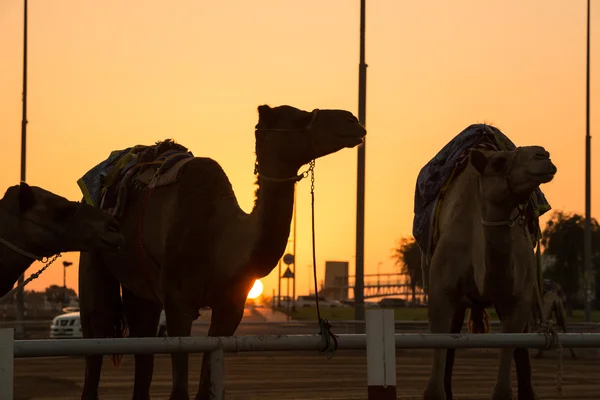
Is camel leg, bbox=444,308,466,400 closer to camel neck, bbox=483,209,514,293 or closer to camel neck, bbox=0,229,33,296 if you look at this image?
camel neck, bbox=483,209,514,293

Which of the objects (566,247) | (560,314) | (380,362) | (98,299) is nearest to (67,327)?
(560,314)

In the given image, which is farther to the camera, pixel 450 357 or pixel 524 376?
pixel 450 357

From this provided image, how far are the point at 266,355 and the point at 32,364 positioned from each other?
5.55 meters

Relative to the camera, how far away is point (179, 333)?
11062 millimetres

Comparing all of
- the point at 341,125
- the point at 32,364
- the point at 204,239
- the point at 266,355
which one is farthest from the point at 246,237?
the point at 266,355

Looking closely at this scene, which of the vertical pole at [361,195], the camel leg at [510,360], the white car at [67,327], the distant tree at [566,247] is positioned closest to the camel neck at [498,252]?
the camel leg at [510,360]

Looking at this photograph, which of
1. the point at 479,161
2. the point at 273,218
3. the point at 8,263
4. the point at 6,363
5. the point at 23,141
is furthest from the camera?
the point at 23,141

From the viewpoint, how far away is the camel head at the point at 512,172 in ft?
39.5

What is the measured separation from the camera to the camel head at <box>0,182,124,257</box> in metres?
11.4

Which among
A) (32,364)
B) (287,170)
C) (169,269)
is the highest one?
(287,170)

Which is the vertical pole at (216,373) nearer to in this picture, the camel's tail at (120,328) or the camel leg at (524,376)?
the camel's tail at (120,328)

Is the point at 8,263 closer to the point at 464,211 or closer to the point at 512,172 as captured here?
the point at 464,211

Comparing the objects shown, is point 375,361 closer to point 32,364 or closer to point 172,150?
point 172,150

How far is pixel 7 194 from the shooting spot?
1172 centimetres
